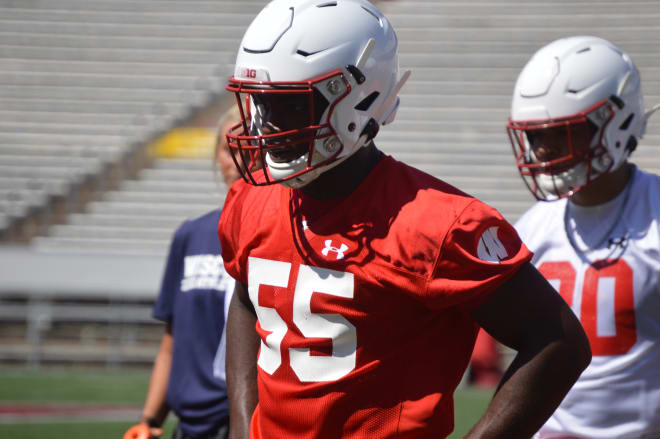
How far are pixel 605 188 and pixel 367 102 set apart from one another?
1.09 metres

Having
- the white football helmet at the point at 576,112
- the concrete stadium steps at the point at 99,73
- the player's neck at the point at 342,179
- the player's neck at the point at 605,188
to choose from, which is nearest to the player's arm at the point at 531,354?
the player's neck at the point at 342,179

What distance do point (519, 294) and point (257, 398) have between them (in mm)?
653

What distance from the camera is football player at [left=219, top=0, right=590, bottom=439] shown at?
5.51 feet

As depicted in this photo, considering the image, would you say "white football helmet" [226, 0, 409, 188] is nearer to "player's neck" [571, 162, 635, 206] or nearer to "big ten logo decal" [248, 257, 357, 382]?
"big ten logo decal" [248, 257, 357, 382]

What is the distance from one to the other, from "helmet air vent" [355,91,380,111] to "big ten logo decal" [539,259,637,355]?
1018mm

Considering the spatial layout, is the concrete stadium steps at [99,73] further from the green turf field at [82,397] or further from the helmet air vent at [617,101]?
the helmet air vent at [617,101]

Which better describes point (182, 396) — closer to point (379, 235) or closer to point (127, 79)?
point (379, 235)

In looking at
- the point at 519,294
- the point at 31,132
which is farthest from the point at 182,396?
the point at 31,132

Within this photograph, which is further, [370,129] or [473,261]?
[370,129]

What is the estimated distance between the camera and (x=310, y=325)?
1.81 metres

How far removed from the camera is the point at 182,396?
3.08 metres

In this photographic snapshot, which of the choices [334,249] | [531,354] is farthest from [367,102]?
[531,354]

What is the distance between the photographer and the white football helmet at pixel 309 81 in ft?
5.95

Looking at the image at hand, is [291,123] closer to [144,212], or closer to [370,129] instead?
[370,129]
